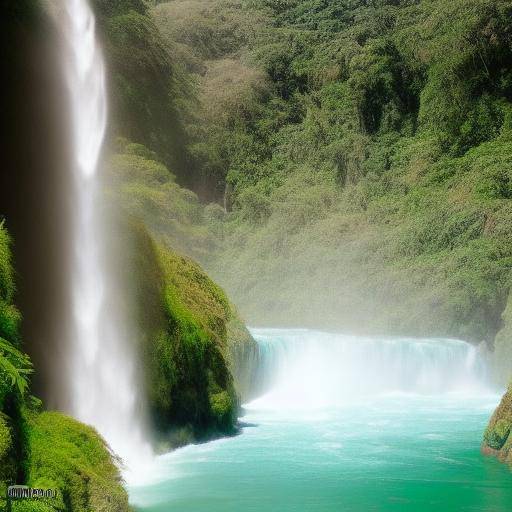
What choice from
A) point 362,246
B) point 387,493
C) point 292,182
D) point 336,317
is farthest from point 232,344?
point 292,182

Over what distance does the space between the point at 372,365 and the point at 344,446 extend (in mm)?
12704

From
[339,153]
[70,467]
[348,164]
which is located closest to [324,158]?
[339,153]

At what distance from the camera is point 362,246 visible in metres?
47.1

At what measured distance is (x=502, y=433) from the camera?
42.3ft

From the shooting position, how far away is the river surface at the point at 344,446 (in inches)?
411

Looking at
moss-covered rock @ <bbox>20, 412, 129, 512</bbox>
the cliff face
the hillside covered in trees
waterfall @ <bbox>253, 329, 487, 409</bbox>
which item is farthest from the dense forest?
moss-covered rock @ <bbox>20, 412, 129, 512</bbox>

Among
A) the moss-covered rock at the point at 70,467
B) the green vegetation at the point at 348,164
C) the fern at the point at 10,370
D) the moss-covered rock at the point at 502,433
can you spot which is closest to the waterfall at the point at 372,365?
the green vegetation at the point at 348,164

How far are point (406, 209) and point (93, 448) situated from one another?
1716 inches

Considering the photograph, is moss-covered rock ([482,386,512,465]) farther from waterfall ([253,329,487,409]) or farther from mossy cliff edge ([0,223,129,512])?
waterfall ([253,329,487,409])

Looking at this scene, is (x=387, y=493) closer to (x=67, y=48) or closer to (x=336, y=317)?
(x=67, y=48)

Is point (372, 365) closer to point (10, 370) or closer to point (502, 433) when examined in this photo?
point (502, 433)

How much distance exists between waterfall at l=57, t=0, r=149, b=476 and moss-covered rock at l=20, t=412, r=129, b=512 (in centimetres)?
242

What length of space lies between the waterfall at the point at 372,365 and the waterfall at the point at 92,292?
13.4m

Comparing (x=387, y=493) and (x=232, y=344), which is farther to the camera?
(x=232, y=344)
